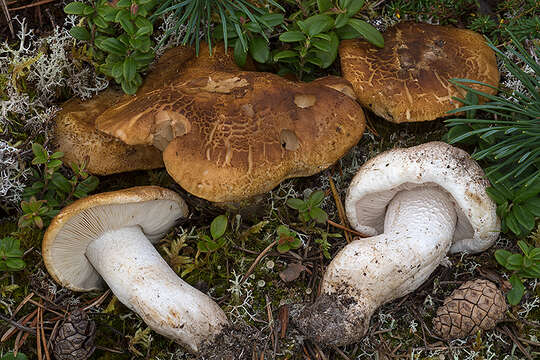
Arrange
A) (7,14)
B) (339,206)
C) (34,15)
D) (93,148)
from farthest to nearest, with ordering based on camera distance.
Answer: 1. (34,15)
2. (7,14)
3. (339,206)
4. (93,148)

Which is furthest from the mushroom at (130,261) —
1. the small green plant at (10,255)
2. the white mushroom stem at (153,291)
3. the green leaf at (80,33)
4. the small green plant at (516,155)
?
the small green plant at (516,155)

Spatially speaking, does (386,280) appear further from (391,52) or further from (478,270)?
(391,52)

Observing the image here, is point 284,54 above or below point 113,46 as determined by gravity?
below

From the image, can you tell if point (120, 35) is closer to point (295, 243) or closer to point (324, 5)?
point (324, 5)

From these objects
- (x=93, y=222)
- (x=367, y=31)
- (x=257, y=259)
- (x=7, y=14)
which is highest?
(x=7, y=14)

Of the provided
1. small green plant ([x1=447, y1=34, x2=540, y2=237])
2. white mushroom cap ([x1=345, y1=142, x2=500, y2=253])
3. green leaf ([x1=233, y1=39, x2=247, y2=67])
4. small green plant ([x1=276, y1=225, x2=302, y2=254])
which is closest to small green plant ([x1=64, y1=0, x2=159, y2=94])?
green leaf ([x1=233, y1=39, x2=247, y2=67])

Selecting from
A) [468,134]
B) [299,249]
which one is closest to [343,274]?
[299,249]

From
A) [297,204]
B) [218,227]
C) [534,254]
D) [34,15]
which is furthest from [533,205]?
[34,15]
